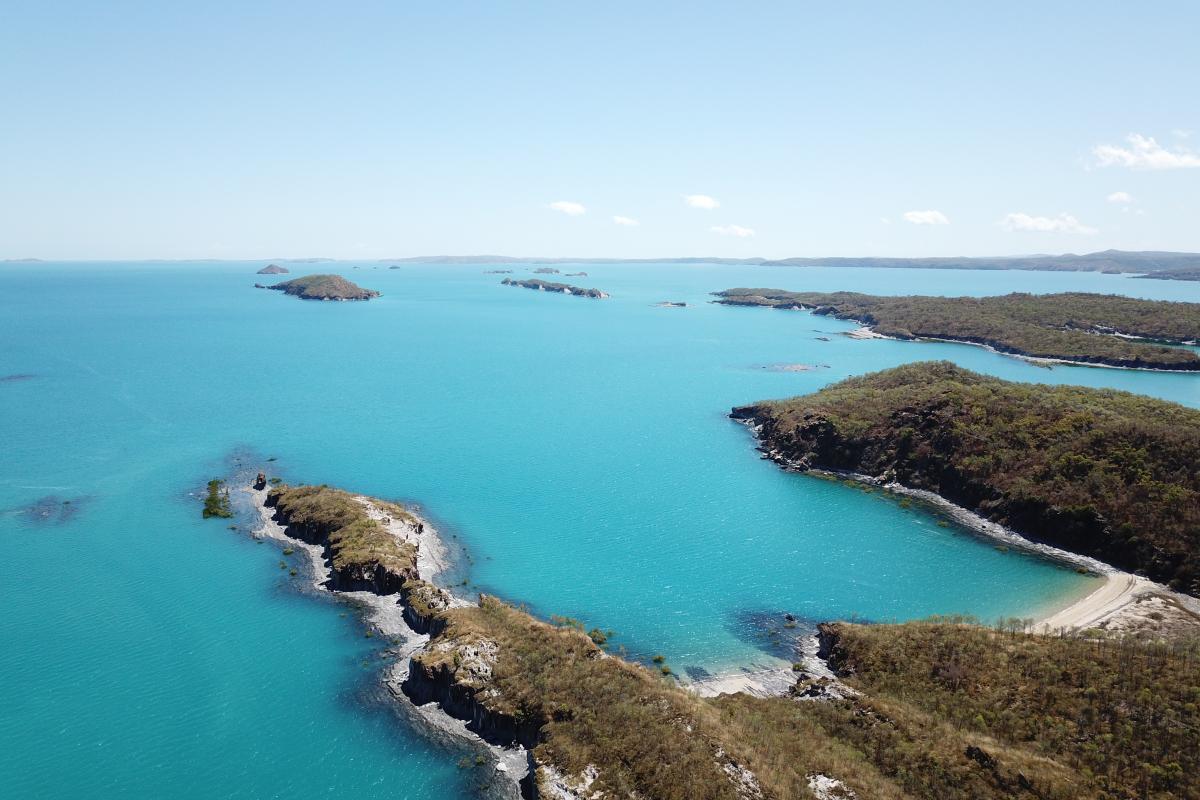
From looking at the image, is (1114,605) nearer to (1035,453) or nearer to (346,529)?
(1035,453)

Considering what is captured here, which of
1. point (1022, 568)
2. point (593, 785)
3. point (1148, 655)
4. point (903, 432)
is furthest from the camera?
point (903, 432)

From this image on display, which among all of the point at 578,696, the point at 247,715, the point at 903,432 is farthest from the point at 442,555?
the point at 903,432

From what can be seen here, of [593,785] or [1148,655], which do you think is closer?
[593,785]

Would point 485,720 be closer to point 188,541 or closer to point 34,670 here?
point 34,670

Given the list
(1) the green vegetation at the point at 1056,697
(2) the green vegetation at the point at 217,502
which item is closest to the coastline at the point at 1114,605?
(1) the green vegetation at the point at 1056,697

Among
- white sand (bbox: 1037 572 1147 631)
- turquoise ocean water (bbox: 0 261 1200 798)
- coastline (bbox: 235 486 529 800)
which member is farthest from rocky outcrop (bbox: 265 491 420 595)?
white sand (bbox: 1037 572 1147 631)

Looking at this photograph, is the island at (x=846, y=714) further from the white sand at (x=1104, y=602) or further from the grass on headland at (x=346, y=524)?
the grass on headland at (x=346, y=524)
